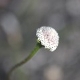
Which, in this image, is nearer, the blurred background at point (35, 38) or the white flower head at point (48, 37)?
the white flower head at point (48, 37)

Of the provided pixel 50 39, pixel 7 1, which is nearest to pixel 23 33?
pixel 7 1

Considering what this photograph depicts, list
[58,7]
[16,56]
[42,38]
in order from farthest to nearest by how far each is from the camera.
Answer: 1. [58,7]
2. [16,56]
3. [42,38]

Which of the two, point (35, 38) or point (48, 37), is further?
point (35, 38)

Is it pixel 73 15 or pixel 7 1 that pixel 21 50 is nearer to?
pixel 7 1

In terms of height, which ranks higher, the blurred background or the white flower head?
the blurred background

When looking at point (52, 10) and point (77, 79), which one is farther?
point (52, 10)

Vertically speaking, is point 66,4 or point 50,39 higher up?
point 66,4

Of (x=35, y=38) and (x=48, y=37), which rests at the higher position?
(x=35, y=38)

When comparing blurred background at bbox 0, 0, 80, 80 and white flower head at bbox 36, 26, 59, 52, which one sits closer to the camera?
white flower head at bbox 36, 26, 59, 52
